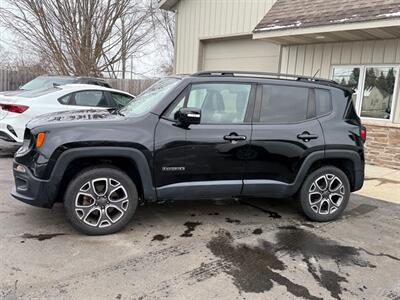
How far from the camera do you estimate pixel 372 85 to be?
Result: 8.53 metres

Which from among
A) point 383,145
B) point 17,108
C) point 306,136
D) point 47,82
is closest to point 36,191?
point 306,136

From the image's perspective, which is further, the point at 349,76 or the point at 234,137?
the point at 349,76

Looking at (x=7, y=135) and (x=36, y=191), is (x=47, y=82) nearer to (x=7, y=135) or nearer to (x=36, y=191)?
(x=7, y=135)

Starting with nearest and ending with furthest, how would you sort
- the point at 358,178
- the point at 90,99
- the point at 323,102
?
the point at 323,102 < the point at 358,178 < the point at 90,99

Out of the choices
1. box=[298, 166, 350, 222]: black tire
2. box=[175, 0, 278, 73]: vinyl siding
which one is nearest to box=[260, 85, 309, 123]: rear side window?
box=[298, 166, 350, 222]: black tire

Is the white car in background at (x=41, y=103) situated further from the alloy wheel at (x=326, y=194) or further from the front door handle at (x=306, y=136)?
the alloy wheel at (x=326, y=194)

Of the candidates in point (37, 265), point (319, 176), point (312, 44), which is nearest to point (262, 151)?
point (319, 176)

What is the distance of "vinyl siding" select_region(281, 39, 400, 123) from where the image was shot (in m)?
8.06

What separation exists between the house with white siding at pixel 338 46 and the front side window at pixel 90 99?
4.13m

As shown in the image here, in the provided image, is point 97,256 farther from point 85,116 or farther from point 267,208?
point 267,208

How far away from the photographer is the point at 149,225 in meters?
4.30

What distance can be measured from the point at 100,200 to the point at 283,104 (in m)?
2.45

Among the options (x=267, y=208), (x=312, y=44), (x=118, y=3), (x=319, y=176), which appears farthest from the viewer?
(x=118, y=3)

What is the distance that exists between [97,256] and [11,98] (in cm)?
493
